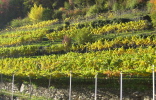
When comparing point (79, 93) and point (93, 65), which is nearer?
point (79, 93)

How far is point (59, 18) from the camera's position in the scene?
40531 millimetres

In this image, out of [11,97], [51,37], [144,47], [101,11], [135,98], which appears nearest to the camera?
[135,98]

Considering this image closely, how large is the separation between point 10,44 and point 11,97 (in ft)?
52.4

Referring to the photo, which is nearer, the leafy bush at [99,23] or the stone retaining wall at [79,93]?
the stone retaining wall at [79,93]

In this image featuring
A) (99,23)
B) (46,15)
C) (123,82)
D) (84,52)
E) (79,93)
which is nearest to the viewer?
(123,82)

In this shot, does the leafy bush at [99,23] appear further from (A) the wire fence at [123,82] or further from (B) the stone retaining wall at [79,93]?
(A) the wire fence at [123,82]

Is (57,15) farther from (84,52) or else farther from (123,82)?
(123,82)

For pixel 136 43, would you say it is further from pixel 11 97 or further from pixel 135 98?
pixel 11 97

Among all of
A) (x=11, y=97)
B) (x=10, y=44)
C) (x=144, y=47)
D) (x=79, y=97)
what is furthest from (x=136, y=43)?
(x=10, y=44)

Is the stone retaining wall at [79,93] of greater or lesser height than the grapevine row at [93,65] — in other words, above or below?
below

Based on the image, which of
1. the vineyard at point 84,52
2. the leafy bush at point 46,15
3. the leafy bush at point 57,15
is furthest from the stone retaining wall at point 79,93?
the leafy bush at point 57,15

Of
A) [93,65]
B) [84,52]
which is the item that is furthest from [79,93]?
[84,52]

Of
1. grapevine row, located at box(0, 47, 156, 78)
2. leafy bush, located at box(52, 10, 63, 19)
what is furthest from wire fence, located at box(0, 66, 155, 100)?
leafy bush, located at box(52, 10, 63, 19)

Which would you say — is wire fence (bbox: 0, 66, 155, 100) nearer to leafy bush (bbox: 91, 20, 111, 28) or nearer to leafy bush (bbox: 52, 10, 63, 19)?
leafy bush (bbox: 91, 20, 111, 28)
